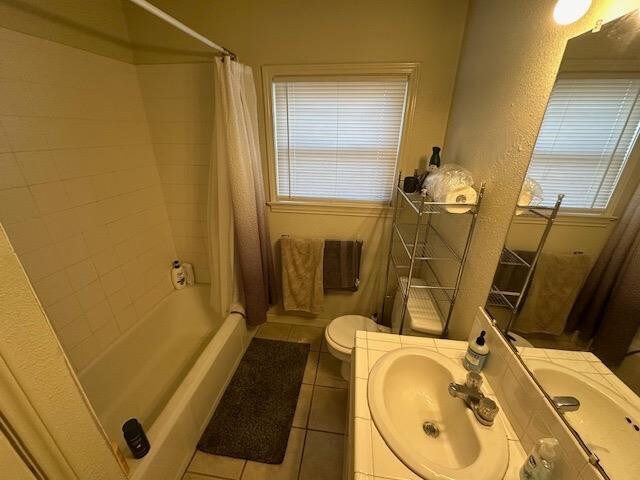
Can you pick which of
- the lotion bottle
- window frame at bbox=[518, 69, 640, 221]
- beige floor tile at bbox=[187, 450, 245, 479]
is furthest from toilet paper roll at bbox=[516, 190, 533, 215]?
the lotion bottle

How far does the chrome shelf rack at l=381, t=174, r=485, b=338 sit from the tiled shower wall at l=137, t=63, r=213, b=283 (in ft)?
4.53

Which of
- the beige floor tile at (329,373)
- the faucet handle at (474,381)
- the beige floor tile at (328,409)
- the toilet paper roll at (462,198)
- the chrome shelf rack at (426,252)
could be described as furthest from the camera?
the beige floor tile at (329,373)

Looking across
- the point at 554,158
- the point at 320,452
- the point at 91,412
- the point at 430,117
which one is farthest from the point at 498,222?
the point at 320,452

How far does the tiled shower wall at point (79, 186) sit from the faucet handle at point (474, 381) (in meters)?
1.83

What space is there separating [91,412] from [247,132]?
4.67ft

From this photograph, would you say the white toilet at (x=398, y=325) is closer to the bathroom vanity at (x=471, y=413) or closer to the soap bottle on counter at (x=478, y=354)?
the bathroom vanity at (x=471, y=413)

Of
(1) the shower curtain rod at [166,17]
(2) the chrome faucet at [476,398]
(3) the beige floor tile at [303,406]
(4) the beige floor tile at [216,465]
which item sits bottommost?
(4) the beige floor tile at [216,465]

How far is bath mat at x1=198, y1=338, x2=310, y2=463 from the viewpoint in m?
1.39

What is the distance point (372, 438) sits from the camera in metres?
0.71

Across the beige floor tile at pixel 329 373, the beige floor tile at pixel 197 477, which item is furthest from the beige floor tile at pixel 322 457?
the beige floor tile at pixel 197 477

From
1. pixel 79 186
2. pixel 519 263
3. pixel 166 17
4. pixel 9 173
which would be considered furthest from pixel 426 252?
pixel 9 173

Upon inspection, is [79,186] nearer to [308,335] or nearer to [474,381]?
[308,335]

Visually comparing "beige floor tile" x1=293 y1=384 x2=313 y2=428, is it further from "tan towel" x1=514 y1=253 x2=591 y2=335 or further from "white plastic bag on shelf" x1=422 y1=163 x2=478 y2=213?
"white plastic bag on shelf" x1=422 y1=163 x2=478 y2=213

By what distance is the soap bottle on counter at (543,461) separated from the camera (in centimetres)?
57
